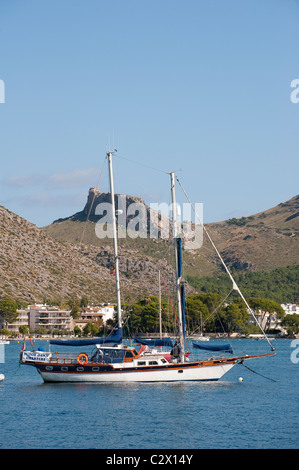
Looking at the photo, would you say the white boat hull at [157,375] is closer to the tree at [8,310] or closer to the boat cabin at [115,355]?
the boat cabin at [115,355]

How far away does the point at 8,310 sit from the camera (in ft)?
586

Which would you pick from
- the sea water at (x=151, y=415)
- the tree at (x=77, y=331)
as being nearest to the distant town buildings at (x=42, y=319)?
the tree at (x=77, y=331)

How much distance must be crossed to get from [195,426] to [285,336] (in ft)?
481

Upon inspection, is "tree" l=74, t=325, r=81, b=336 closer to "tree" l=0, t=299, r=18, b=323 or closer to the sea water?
"tree" l=0, t=299, r=18, b=323

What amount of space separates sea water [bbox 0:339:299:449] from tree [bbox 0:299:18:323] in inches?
4407

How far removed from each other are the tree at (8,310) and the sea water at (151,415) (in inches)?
4407

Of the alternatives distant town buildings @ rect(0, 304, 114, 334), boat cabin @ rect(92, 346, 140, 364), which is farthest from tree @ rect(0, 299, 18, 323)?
boat cabin @ rect(92, 346, 140, 364)

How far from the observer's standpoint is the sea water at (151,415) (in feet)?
131

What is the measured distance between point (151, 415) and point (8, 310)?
135911mm

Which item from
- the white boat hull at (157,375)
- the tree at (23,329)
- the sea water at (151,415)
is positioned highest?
the tree at (23,329)

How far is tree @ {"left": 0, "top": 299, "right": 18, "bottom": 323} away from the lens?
586 ft

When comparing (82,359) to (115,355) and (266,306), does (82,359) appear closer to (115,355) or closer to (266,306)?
(115,355)
